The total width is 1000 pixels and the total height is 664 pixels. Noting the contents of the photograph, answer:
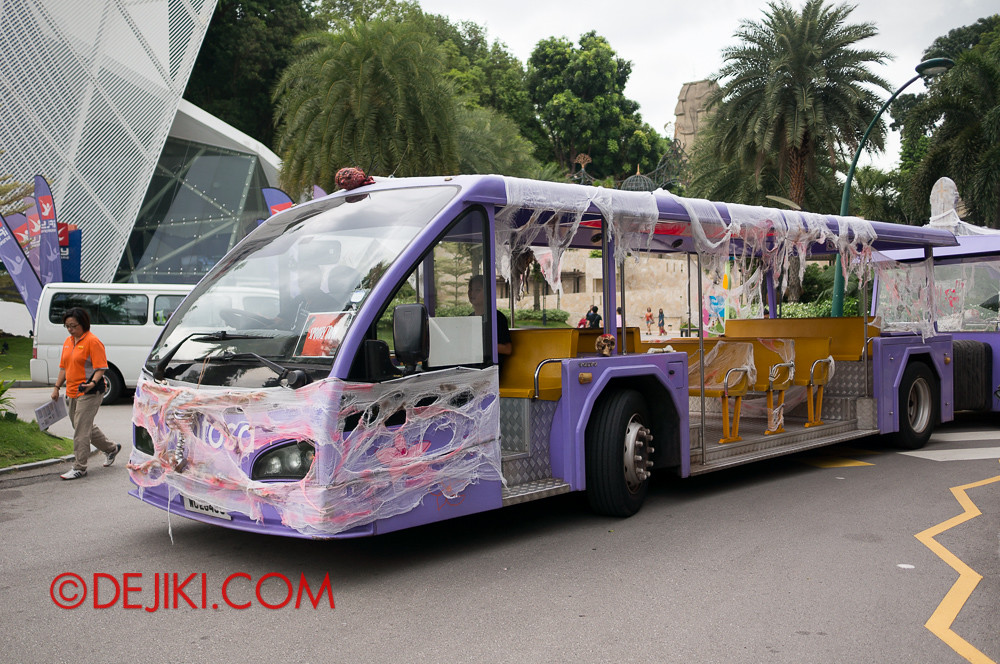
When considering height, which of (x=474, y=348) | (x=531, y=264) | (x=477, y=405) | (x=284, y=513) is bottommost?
(x=284, y=513)

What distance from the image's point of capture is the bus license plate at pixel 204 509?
5.16 m

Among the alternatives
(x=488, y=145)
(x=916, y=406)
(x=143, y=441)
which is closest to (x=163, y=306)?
(x=143, y=441)

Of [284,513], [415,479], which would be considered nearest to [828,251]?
[415,479]

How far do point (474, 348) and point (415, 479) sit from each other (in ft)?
3.15

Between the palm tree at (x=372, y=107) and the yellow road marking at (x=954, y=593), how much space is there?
15.5m

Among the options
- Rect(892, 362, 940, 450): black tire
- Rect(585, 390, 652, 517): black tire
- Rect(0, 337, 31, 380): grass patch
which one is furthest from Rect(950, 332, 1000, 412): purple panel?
Rect(0, 337, 31, 380): grass patch

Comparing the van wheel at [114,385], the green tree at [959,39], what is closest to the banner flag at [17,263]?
the van wheel at [114,385]

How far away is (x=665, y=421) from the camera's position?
23.0 feet

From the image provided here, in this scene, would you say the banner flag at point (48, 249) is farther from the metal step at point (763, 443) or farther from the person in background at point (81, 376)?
the metal step at point (763, 443)

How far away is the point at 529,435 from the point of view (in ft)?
20.1

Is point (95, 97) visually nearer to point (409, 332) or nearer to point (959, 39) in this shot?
point (409, 332)

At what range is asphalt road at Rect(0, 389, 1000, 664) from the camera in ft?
13.6

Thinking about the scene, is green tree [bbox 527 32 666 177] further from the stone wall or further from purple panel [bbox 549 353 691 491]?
purple panel [bbox 549 353 691 491]

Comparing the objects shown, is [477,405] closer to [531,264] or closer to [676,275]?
[531,264]
